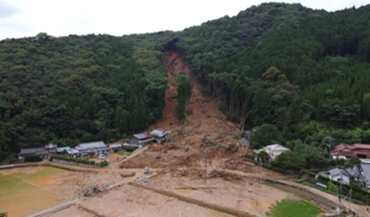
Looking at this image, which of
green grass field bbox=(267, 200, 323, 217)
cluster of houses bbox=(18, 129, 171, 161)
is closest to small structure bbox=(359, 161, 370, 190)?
green grass field bbox=(267, 200, 323, 217)

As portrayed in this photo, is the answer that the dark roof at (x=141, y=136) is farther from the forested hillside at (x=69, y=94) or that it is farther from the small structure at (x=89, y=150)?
the small structure at (x=89, y=150)

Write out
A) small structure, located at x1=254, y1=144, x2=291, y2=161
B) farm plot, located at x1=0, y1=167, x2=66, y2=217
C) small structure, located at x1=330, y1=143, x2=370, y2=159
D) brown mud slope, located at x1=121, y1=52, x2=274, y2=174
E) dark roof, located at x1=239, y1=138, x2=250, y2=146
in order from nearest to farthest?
farm plot, located at x1=0, y1=167, x2=66, y2=217, small structure, located at x1=330, y1=143, x2=370, y2=159, small structure, located at x1=254, y1=144, x2=291, y2=161, brown mud slope, located at x1=121, y1=52, x2=274, y2=174, dark roof, located at x1=239, y1=138, x2=250, y2=146

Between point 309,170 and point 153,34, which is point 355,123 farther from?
point 153,34

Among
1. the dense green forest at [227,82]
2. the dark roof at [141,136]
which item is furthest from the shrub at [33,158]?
the dark roof at [141,136]

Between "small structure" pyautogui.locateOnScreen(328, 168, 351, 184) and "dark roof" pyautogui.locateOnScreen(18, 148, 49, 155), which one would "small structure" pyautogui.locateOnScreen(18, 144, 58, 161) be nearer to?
"dark roof" pyautogui.locateOnScreen(18, 148, 49, 155)

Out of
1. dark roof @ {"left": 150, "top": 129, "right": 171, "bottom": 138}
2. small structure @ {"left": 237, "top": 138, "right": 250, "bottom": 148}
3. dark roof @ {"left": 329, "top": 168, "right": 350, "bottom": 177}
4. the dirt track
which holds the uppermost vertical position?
dark roof @ {"left": 150, "top": 129, "right": 171, "bottom": 138}

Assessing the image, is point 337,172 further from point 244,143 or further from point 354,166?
point 244,143
